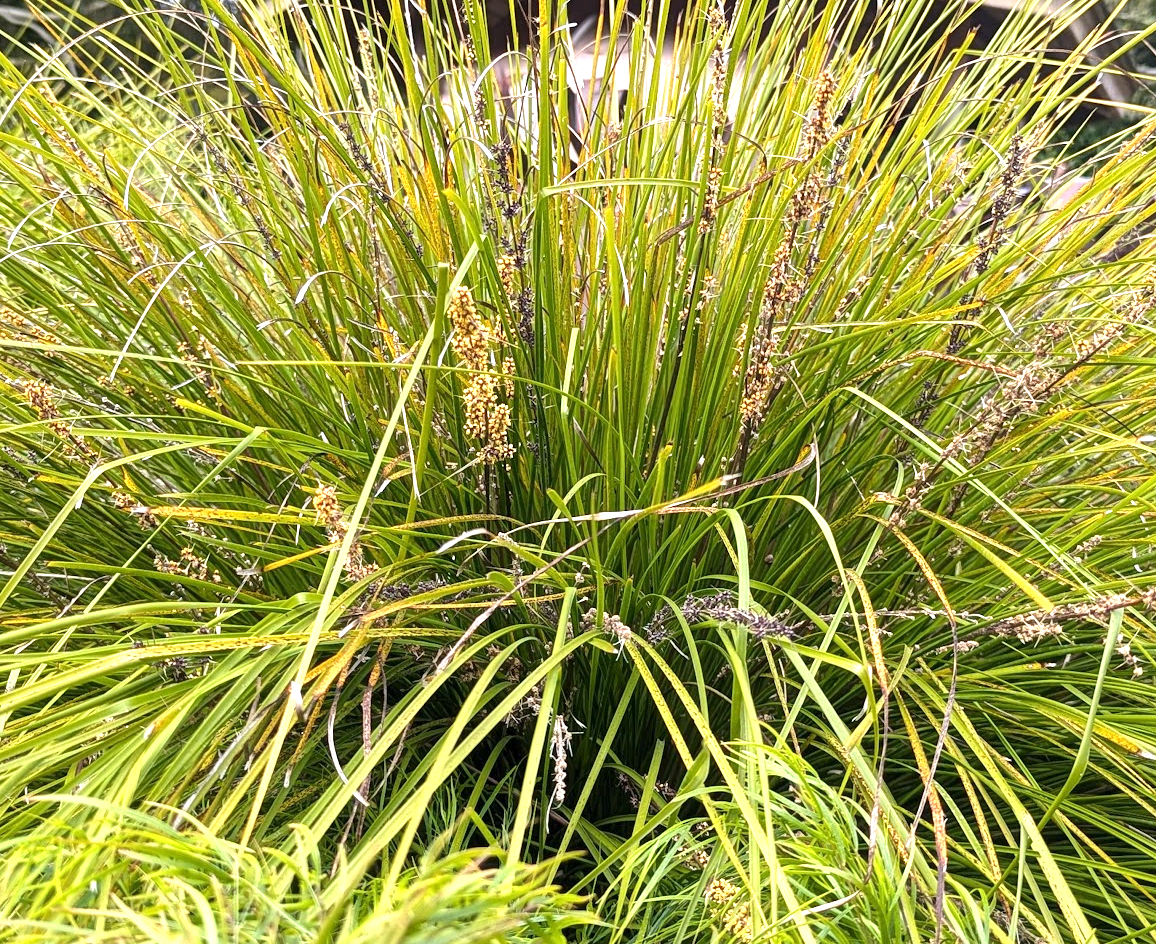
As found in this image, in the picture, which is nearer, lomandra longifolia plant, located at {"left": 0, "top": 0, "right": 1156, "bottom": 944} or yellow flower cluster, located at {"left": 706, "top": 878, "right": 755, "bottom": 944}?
yellow flower cluster, located at {"left": 706, "top": 878, "right": 755, "bottom": 944}

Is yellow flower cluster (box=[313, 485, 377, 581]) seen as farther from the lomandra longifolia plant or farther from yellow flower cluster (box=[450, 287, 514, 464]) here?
yellow flower cluster (box=[450, 287, 514, 464])

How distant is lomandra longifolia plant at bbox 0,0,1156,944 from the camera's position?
3.76 ft

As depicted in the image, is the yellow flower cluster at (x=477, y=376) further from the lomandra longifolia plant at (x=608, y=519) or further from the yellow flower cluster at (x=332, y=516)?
the yellow flower cluster at (x=332, y=516)

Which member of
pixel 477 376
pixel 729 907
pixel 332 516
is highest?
pixel 477 376

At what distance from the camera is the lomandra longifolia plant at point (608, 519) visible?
115 cm

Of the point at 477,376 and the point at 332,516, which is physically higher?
the point at 477,376

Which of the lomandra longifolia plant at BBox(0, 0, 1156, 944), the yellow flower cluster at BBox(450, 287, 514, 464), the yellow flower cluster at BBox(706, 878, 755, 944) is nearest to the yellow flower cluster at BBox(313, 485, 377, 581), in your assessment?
the lomandra longifolia plant at BBox(0, 0, 1156, 944)

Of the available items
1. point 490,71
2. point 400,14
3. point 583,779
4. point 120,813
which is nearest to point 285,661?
point 120,813

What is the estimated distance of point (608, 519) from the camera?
1315 mm

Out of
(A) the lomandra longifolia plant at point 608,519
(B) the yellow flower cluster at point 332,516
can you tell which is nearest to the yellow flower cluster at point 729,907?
(A) the lomandra longifolia plant at point 608,519

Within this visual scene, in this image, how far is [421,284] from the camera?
179 centimetres

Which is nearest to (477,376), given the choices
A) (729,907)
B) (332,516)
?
(332,516)

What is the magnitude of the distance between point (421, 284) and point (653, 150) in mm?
550

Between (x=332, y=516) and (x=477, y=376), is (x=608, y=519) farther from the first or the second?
(x=332, y=516)
